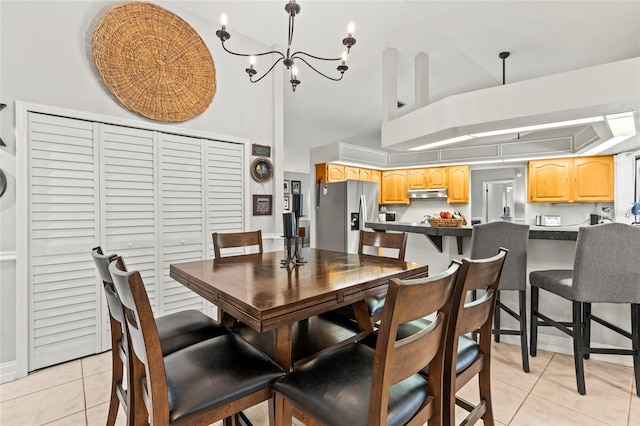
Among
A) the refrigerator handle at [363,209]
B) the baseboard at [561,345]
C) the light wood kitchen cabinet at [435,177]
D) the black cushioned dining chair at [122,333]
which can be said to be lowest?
the baseboard at [561,345]

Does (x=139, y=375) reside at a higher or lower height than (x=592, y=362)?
higher

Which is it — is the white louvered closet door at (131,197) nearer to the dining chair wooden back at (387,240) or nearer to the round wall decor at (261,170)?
the round wall decor at (261,170)

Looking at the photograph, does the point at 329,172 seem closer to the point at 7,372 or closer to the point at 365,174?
the point at 365,174

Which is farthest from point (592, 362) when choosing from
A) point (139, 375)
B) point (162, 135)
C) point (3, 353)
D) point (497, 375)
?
point (3, 353)

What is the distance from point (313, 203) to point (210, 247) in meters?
2.76

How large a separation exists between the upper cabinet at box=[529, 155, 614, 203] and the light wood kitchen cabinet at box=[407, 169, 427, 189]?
5.90 feet

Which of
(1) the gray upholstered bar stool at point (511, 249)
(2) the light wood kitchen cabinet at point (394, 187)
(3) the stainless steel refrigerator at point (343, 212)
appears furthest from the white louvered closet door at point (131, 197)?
(2) the light wood kitchen cabinet at point (394, 187)

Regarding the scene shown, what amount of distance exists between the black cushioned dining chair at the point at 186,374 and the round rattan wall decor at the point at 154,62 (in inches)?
83.1

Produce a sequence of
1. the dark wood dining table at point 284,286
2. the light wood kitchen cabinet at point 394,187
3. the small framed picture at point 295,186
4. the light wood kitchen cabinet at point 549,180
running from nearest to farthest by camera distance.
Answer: the dark wood dining table at point 284,286 < the light wood kitchen cabinet at point 549,180 < the light wood kitchen cabinet at point 394,187 < the small framed picture at point 295,186

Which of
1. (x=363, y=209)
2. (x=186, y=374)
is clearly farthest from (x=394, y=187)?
(x=186, y=374)

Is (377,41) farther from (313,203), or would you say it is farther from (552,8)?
(313,203)

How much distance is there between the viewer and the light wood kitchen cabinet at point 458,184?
5.70 meters

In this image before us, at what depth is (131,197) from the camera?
2.57 meters

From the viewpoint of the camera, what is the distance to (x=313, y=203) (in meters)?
5.57
